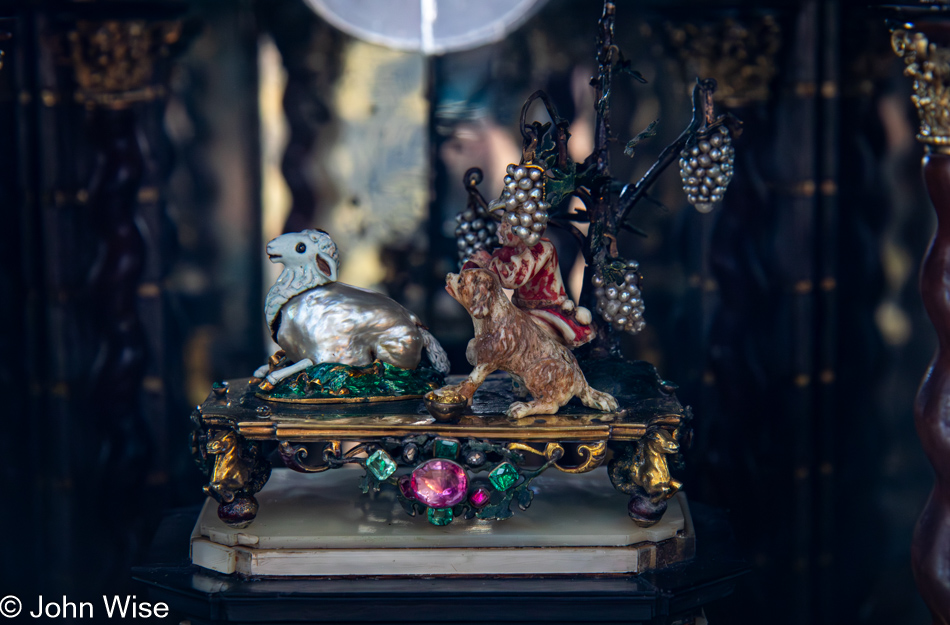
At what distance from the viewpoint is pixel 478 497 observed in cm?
218

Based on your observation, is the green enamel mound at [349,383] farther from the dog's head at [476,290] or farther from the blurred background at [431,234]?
the blurred background at [431,234]

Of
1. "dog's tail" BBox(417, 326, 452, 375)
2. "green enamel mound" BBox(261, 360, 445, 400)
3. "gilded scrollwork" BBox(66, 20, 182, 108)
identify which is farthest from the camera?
"gilded scrollwork" BBox(66, 20, 182, 108)

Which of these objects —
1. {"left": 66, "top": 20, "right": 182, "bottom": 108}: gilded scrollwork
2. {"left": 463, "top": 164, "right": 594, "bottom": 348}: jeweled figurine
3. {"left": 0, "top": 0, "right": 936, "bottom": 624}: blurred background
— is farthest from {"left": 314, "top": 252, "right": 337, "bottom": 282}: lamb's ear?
{"left": 66, "top": 20, "right": 182, "bottom": 108}: gilded scrollwork

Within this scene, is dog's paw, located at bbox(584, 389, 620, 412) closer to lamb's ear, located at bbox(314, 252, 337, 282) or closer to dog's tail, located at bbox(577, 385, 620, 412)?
dog's tail, located at bbox(577, 385, 620, 412)

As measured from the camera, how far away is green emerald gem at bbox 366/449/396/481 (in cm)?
215

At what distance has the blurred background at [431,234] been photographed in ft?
9.89

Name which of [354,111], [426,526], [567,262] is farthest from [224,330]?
[426,526]

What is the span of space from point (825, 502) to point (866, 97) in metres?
1.04

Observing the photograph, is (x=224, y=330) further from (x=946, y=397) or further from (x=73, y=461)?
(x=946, y=397)

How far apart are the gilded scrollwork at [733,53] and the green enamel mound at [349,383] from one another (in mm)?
1207

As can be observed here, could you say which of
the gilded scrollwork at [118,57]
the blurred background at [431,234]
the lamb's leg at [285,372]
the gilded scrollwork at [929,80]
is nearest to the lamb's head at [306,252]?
the lamb's leg at [285,372]

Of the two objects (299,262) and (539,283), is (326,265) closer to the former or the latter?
(299,262)

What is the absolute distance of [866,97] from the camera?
9.85 feet

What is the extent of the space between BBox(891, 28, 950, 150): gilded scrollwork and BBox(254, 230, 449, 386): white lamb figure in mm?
1007
